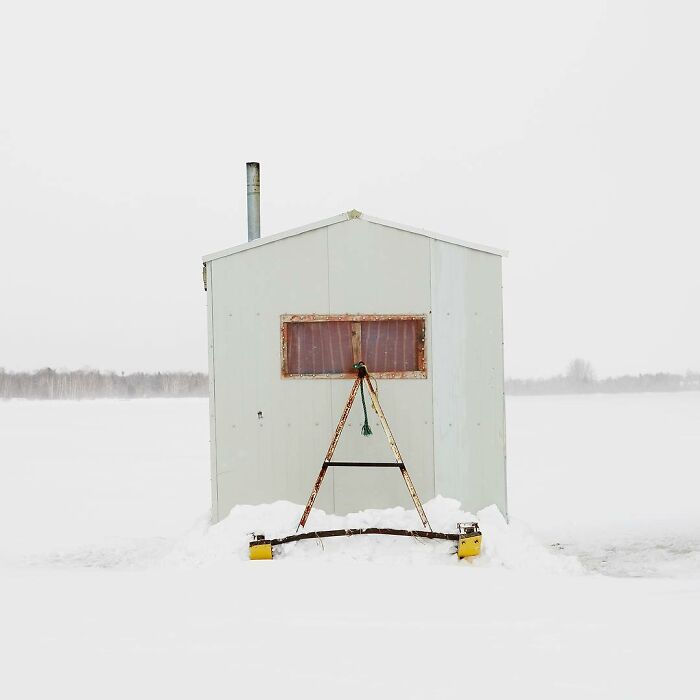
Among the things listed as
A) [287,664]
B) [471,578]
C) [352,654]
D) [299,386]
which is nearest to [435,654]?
[352,654]

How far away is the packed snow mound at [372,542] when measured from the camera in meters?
8.01

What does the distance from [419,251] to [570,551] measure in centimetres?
458

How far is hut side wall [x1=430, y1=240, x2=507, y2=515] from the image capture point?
877 cm

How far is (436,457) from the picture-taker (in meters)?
8.72

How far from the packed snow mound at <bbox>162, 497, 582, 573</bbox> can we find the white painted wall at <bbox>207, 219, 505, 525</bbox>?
0.18m

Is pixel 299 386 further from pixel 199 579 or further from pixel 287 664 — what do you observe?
pixel 287 664

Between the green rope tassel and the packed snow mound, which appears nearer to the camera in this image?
the packed snow mound

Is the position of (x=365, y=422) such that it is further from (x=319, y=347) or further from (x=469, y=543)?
(x=469, y=543)

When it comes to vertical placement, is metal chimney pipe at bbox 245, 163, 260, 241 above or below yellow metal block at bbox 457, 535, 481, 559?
above

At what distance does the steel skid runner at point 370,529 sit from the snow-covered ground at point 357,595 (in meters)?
0.21

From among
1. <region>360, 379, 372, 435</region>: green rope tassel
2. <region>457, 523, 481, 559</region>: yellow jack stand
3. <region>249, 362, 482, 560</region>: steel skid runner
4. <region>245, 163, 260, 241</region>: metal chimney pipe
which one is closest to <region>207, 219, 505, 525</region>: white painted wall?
<region>360, 379, 372, 435</region>: green rope tassel

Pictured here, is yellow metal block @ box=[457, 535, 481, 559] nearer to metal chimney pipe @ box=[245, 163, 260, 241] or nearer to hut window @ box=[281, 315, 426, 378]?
hut window @ box=[281, 315, 426, 378]

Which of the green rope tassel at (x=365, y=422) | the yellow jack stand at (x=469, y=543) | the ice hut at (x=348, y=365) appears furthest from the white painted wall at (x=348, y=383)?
the yellow jack stand at (x=469, y=543)

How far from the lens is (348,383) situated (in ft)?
28.6
